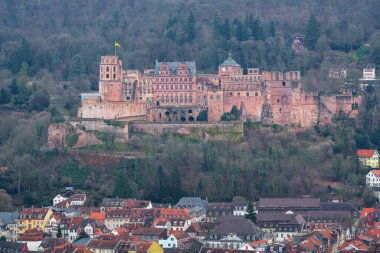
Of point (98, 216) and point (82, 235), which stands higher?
point (98, 216)

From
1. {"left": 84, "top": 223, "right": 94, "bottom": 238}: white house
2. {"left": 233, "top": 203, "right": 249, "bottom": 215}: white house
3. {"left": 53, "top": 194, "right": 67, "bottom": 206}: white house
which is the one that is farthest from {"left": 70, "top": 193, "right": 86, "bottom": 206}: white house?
{"left": 233, "top": 203, "right": 249, "bottom": 215}: white house

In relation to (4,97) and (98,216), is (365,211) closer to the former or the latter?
(98,216)

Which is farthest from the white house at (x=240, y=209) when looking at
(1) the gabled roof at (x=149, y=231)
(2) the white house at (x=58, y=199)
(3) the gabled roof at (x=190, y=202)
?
(2) the white house at (x=58, y=199)

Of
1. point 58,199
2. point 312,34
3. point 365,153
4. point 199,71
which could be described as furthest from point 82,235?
point 312,34

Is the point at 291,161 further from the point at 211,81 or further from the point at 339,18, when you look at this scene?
the point at 339,18

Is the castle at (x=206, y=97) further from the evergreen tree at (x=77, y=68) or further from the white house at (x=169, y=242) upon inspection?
the white house at (x=169, y=242)
